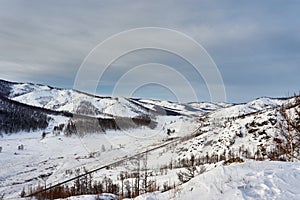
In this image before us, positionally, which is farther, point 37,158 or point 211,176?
point 37,158

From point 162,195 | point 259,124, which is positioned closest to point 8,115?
point 259,124

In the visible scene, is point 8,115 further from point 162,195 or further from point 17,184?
point 162,195

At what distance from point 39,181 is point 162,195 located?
28.8 metres

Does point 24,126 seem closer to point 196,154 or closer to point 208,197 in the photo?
point 196,154

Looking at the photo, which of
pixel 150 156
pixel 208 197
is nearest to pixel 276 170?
pixel 208 197

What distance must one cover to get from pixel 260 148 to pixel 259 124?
249 inches

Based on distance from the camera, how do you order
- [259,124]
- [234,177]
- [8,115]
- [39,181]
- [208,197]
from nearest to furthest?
[208,197], [234,177], [39,181], [259,124], [8,115]

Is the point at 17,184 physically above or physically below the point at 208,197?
below

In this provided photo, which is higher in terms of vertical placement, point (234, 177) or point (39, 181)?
point (234, 177)

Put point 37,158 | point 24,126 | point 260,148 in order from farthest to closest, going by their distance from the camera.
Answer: point 24,126
point 37,158
point 260,148

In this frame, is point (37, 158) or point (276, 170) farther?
point (37, 158)

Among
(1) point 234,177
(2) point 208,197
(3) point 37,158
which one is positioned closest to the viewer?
(2) point 208,197

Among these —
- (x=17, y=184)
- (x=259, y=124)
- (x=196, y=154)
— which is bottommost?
(x=17, y=184)

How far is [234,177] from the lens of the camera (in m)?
6.34
